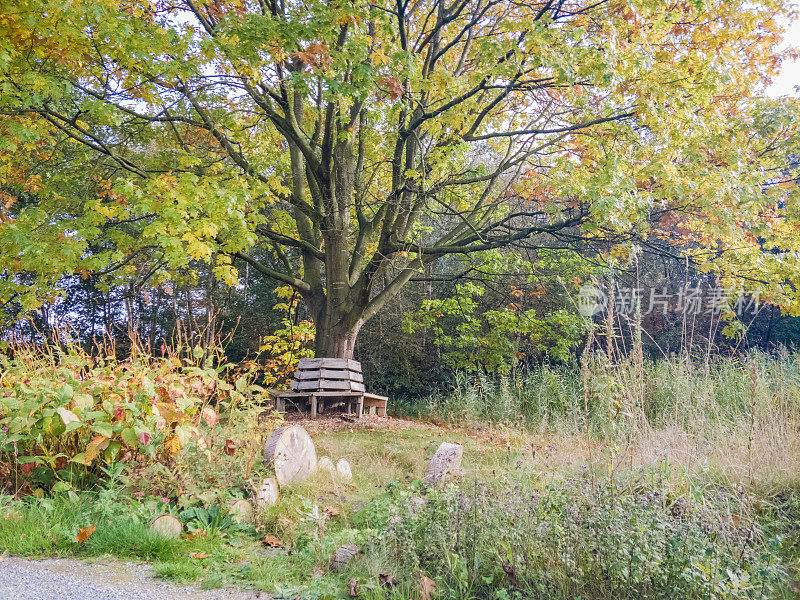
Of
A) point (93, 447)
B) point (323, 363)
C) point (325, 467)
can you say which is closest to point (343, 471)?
point (325, 467)

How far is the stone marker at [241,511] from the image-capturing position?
135 inches

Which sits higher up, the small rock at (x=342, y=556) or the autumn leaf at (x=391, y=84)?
the autumn leaf at (x=391, y=84)

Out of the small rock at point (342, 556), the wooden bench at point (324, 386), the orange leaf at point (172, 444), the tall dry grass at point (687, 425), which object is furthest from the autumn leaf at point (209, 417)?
the wooden bench at point (324, 386)

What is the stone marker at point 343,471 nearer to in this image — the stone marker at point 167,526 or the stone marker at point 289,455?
the stone marker at point 289,455

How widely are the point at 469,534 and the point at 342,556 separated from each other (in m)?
0.74

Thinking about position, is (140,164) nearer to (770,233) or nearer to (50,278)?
(50,278)

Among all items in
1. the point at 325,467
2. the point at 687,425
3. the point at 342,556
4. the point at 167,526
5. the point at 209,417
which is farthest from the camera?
the point at 687,425

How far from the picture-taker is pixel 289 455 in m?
4.21

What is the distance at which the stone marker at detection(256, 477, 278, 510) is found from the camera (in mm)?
3625

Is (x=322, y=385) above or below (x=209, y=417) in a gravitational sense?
below

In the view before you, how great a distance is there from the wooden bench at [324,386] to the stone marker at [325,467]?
2.89 m

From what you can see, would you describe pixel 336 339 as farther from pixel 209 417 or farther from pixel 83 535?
pixel 83 535

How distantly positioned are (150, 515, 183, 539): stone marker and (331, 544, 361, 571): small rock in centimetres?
97

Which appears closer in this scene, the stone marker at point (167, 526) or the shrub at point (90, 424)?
the stone marker at point (167, 526)
